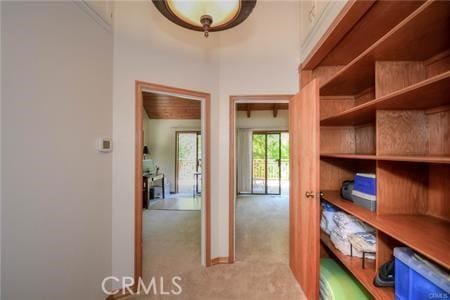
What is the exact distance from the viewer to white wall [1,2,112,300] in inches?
45.4

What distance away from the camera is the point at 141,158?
2111 mm

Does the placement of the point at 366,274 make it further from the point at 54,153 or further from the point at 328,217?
the point at 54,153

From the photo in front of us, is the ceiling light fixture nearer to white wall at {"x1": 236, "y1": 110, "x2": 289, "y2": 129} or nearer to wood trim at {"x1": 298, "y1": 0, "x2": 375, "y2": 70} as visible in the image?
wood trim at {"x1": 298, "y1": 0, "x2": 375, "y2": 70}

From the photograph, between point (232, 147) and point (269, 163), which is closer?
point (232, 147)

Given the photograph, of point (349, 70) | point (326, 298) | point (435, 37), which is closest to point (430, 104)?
point (435, 37)

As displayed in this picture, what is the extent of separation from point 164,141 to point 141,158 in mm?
5204

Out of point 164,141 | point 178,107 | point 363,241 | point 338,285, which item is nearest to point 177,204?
point 164,141

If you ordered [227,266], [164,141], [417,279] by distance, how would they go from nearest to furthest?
1. [417,279]
2. [227,266]
3. [164,141]

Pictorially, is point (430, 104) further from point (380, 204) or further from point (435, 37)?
point (380, 204)

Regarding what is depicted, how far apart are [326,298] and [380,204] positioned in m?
0.98

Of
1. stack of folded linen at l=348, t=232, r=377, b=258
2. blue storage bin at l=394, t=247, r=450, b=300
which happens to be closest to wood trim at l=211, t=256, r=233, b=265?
stack of folded linen at l=348, t=232, r=377, b=258

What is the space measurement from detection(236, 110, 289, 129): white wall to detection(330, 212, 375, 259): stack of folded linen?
5003mm

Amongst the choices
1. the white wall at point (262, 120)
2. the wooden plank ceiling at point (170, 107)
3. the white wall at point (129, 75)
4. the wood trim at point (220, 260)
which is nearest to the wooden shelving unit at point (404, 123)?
the wood trim at point (220, 260)

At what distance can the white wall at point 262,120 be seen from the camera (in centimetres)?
669
